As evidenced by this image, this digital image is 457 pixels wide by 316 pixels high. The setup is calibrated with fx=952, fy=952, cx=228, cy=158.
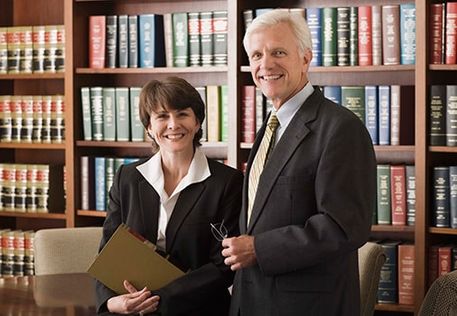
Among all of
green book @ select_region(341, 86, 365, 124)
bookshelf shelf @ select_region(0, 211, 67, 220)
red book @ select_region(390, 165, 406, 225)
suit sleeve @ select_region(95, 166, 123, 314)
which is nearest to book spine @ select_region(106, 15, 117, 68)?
bookshelf shelf @ select_region(0, 211, 67, 220)

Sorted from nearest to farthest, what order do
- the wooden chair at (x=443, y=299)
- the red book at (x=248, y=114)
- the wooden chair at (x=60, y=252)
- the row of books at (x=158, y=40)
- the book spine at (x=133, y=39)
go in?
the wooden chair at (x=443, y=299) → the wooden chair at (x=60, y=252) → the red book at (x=248, y=114) → the row of books at (x=158, y=40) → the book spine at (x=133, y=39)

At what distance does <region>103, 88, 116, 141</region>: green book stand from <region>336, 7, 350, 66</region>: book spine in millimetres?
1212

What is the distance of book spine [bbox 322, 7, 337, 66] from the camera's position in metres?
4.36

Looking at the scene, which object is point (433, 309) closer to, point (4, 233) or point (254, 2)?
point (254, 2)

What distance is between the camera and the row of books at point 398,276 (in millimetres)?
4297

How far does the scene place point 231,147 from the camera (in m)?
4.53

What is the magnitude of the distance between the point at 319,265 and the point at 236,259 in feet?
0.72

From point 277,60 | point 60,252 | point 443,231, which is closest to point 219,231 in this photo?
point 277,60

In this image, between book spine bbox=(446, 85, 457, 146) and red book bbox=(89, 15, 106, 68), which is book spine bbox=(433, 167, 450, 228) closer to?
book spine bbox=(446, 85, 457, 146)

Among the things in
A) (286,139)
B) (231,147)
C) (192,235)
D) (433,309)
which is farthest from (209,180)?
(231,147)

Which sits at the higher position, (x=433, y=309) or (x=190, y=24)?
(x=190, y=24)

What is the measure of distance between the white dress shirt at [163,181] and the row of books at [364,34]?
1.59m

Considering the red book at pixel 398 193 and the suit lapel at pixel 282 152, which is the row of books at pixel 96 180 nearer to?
the red book at pixel 398 193

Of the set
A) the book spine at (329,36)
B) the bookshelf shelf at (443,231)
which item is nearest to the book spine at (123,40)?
the book spine at (329,36)
